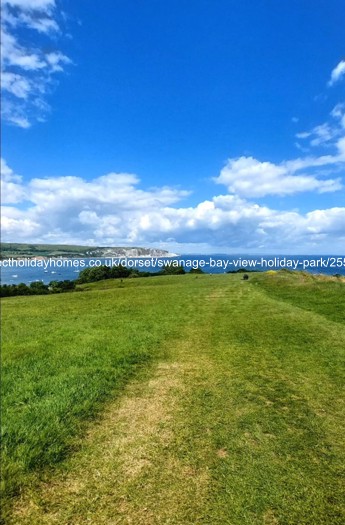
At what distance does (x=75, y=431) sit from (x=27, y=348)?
742cm

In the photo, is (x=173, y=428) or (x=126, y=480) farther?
(x=173, y=428)

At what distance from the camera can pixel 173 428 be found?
701cm

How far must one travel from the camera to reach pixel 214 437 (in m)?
6.64

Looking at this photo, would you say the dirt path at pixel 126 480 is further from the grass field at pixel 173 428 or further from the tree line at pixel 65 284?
the tree line at pixel 65 284

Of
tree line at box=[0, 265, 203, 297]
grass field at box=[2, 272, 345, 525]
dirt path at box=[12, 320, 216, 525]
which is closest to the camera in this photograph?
dirt path at box=[12, 320, 216, 525]

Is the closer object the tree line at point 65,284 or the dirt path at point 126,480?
the dirt path at point 126,480

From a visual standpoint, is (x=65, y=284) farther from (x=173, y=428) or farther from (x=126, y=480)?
(x=126, y=480)

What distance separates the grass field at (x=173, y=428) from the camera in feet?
16.0

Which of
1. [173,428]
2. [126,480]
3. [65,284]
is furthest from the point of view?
[65,284]

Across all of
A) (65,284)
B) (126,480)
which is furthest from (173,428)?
(65,284)

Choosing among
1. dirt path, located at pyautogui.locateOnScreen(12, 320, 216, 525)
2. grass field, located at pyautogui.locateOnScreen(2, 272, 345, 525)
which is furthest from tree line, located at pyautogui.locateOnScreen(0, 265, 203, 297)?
dirt path, located at pyautogui.locateOnScreen(12, 320, 216, 525)

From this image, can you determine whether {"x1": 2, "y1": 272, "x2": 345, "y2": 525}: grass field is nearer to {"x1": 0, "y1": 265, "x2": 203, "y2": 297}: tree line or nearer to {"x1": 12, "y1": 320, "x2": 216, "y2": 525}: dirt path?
{"x1": 12, "y1": 320, "x2": 216, "y2": 525}: dirt path

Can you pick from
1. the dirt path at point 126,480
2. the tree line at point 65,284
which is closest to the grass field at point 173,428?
the dirt path at point 126,480

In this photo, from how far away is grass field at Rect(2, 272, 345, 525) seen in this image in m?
4.89
